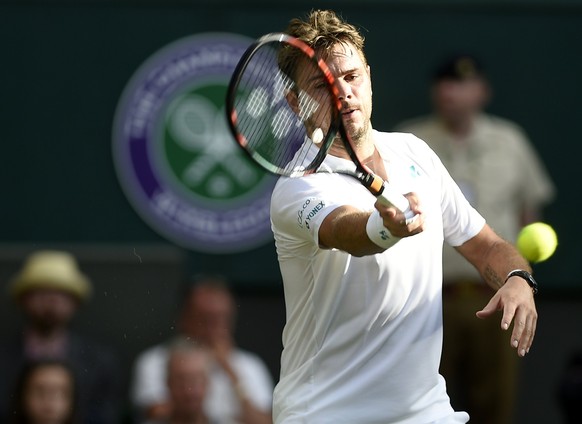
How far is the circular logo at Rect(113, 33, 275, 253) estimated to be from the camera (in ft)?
28.0

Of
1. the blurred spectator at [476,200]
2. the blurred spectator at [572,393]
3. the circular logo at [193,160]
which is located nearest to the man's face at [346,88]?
the blurred spectator at [476,200]

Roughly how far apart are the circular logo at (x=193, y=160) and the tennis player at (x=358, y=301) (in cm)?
368

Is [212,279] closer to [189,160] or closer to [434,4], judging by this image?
[189,160]

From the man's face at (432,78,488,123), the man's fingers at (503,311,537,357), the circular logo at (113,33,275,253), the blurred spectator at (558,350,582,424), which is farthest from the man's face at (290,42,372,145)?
the blurred spectator at (558,350,582,424)

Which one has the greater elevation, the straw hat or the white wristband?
the straw hat

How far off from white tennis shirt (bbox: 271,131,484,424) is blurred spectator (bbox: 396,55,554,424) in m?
3.35

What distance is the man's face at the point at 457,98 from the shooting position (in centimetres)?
836

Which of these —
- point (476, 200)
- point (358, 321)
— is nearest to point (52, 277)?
point (476, 200)

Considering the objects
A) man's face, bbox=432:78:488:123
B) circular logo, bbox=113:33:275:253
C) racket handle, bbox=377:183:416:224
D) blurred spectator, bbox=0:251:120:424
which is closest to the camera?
racket handle, bbox=377:183:416:224

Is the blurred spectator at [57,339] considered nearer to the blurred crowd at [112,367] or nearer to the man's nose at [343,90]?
the blurred crowd at [112,367]

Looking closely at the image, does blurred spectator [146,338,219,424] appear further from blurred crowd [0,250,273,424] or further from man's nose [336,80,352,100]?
man's nose [336,80,352,100]

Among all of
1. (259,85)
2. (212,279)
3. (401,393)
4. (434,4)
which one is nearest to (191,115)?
(212,279)

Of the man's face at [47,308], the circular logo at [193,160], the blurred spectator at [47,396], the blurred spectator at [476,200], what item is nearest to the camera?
the blurred spectator at [47,396]

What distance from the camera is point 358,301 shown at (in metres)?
4.73
